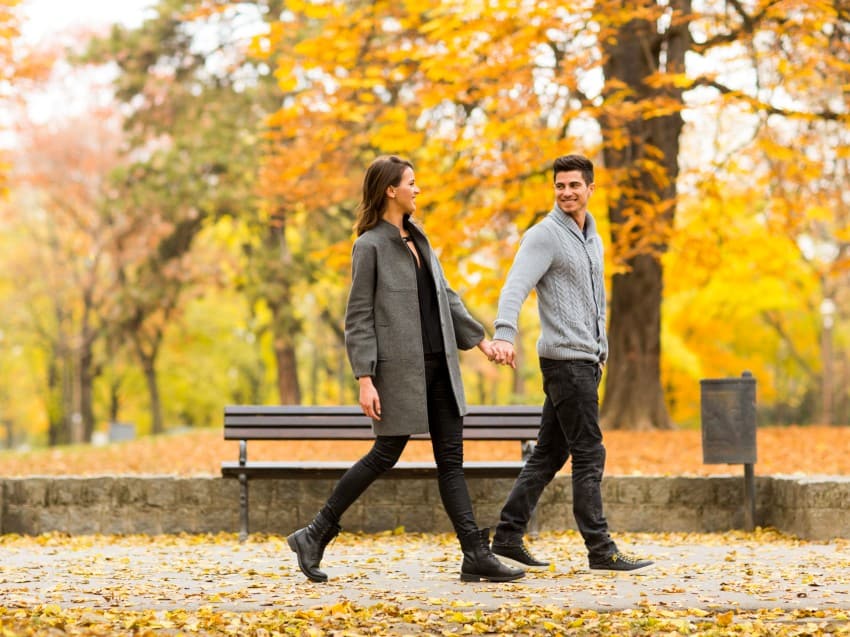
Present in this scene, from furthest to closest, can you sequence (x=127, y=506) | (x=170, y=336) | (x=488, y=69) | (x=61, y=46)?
(x=170, y=336)
(x=61, y=46)
(x=488, y=69)
(x=127, y=506)

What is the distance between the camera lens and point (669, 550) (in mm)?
7891

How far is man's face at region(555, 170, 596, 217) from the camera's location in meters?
6.61

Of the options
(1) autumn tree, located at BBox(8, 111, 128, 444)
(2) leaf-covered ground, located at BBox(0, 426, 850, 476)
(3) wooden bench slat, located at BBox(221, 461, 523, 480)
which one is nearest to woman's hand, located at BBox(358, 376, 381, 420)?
(3) wooden bench slat, located at BBox(221, 461, 523, 480)

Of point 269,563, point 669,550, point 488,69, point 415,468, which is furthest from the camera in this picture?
point 488,69

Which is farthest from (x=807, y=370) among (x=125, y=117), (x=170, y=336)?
(x=125, y=117)

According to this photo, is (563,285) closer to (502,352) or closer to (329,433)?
(502,352)

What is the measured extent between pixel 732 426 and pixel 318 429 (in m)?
2.79

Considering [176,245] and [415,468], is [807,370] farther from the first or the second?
[415,468]

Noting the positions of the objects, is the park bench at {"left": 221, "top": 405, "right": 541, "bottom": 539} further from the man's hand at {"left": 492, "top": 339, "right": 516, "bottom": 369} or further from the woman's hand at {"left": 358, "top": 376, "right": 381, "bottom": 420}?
the man's hand at {"left": 492, "top": 339, "right": 516, "bottom": 369}

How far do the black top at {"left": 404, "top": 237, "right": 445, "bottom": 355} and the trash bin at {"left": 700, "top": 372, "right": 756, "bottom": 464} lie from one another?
314 cm

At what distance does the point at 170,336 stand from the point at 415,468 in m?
32.9

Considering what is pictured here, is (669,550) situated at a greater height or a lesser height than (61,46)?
lesser

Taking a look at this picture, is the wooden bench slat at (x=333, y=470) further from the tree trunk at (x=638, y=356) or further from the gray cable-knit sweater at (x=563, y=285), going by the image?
the tree trunk at (x=638, y=356)

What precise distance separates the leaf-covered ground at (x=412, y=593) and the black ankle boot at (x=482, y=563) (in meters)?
0.07
